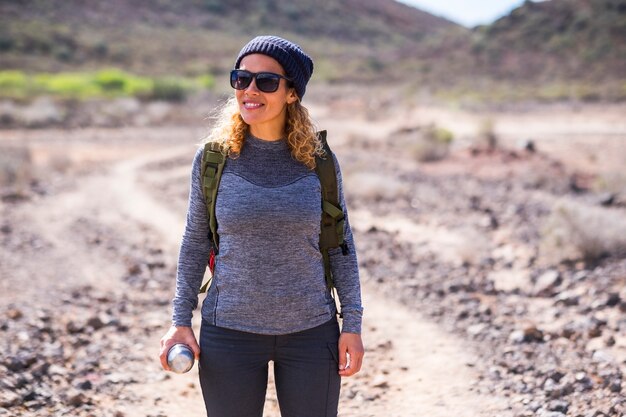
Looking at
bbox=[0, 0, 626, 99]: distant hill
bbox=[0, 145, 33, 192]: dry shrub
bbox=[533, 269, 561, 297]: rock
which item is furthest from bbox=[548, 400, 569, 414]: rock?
bbox=[0, 0, 626, 99]: distant hill

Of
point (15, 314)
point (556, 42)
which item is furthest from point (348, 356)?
point (556, 42)

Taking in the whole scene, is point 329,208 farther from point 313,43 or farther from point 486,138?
point 313,43

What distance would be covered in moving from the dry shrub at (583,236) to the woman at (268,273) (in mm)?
5823

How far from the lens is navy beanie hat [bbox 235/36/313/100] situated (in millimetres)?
2365

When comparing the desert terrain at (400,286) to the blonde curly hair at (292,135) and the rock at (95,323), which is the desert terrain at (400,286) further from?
the blonde curly hair at (292,135)

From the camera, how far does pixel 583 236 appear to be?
7.55m

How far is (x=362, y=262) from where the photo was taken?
779 centimetres

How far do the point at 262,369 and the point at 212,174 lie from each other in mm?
670

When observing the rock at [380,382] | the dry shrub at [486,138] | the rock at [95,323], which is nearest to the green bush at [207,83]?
the dry shrub at [486,138]

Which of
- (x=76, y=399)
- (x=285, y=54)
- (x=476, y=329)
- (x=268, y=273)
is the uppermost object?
(x=285, y=54)

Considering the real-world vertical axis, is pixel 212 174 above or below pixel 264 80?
below

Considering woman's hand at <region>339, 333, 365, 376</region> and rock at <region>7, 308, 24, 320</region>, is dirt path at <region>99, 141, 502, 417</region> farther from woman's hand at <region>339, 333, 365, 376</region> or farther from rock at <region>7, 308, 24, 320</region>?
woman's hand at <region>339, 333, 365, 376</region>

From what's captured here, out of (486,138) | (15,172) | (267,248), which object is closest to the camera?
(267,248)

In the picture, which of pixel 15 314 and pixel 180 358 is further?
pixel 15 314
